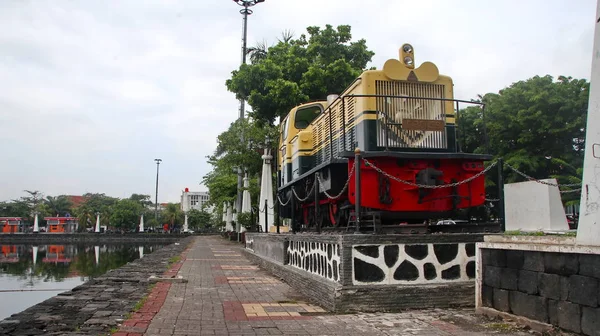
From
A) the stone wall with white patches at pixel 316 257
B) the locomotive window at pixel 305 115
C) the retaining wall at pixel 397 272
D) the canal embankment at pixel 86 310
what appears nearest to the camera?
the canal embankment at pixel 86 310

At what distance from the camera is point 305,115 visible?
39.0 feet

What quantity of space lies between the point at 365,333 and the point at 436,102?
4.21 meters

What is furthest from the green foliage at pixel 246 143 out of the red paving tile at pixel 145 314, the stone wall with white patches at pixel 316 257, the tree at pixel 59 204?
the tree at pixel 59 204

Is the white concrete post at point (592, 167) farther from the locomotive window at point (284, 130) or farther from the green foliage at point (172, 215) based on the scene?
the green foliage at point (172, 215)

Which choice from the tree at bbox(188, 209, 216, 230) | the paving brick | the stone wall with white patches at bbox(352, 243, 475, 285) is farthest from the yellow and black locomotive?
the tree at bbox(188, 209, 216, 230)

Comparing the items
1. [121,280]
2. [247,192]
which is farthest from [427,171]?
[247,192]

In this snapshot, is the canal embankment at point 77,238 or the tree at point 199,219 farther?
the tree at point 199,219

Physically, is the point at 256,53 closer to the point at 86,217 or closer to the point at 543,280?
the point at 543,280

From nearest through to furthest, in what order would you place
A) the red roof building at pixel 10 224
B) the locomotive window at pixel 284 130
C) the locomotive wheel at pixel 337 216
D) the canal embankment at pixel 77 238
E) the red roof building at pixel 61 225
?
1. the locomotive wheel at pixel 337 216
2. the locomotive window at pixel 284 130
3. the canal embankment at pixel 77 238
4. the red roof building at pixel 10 224
5. the red roof building at pixel 61 225

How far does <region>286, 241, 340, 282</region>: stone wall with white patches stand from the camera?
646 cm

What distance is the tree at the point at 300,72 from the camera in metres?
18.9

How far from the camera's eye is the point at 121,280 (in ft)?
30.6

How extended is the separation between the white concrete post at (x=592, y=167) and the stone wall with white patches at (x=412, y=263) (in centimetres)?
226

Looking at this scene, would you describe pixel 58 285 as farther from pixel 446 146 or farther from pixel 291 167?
pixel 446 146
